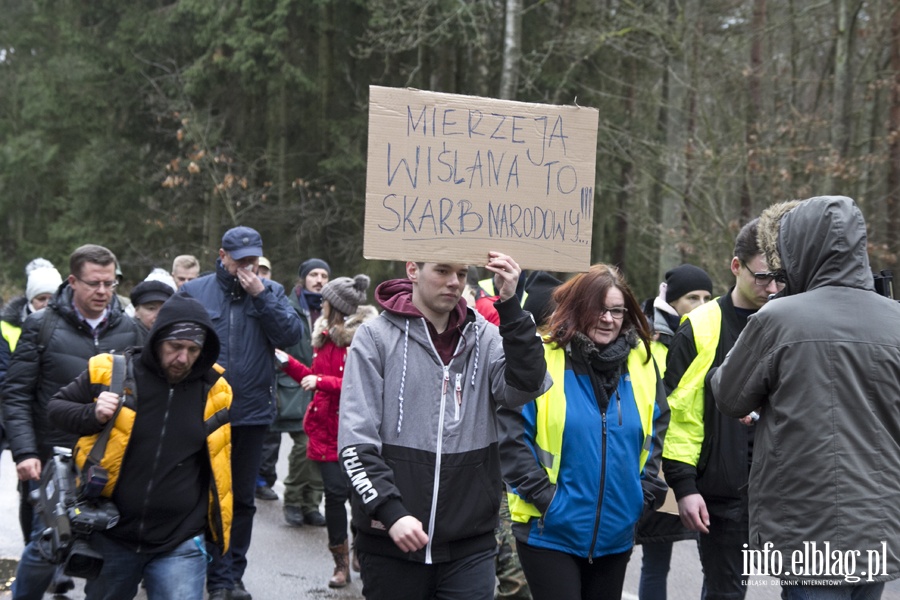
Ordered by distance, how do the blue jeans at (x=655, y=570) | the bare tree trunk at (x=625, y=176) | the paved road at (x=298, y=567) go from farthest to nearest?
the bare tree trunk at (x=625, y=176), the paved road at (x=298, y=567), the blue jeans at (x=655, y=570)

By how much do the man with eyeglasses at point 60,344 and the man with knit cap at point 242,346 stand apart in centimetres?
64

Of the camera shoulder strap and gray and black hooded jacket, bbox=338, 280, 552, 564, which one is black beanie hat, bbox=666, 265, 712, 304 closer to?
gray and black hooded jacket, bbox=338, 280, 552, 564

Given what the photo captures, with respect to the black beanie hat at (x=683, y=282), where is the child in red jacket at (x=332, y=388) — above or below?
below

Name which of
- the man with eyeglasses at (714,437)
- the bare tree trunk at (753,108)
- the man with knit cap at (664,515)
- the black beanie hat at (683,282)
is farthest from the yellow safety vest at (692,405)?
the bare tree trunk at (753,108)

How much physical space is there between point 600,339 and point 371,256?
3.50 feet

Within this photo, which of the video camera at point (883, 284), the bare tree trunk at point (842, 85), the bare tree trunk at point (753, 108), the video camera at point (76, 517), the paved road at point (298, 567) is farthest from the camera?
the bare tree trunk at point (753, 108)

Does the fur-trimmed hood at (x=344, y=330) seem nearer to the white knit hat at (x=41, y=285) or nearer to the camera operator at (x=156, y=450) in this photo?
the white knit hat at (x=41, y=285)

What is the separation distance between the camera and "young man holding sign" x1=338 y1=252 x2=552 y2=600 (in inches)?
142

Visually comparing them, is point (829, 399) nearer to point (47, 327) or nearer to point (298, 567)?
point (47, 327)

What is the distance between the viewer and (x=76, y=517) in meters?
4.09

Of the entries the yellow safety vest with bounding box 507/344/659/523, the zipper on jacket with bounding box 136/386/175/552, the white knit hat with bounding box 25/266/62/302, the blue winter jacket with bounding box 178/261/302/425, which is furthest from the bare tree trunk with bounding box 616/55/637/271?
the zipper on jacket with bounding box 136/386/175/552

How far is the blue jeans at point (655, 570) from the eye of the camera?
16.6 feet

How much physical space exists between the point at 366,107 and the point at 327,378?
596 inches

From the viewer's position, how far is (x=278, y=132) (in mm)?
23172
